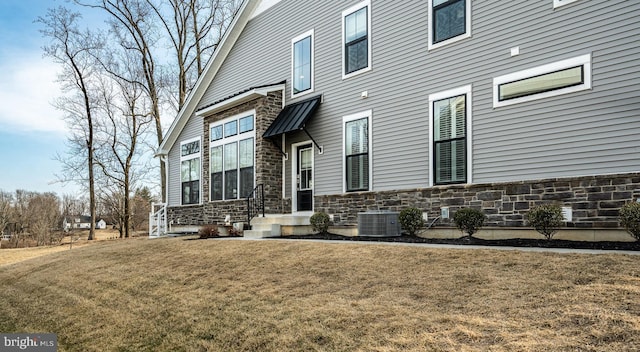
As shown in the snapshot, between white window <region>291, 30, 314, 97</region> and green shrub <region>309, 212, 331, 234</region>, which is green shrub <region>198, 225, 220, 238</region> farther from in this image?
white window <region>291, 30, 314, 97</region>

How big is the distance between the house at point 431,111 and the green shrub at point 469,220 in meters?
0.32

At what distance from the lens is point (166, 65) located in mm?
28047

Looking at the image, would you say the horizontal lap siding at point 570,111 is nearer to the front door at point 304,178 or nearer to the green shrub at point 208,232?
the front door at point 304,178

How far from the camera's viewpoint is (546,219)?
7531 mm

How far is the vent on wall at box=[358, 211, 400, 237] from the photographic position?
9945 millimetres

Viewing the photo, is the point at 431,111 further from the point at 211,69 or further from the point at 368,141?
the point at 211,69

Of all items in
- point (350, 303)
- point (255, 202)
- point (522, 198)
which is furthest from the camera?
point (255, 202)

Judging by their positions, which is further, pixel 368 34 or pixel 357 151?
pixel 357 151

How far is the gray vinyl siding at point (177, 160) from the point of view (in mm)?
19016

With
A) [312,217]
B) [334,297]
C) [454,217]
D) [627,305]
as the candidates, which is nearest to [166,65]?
[312,217]

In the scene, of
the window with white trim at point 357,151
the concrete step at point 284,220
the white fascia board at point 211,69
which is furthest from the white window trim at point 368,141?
the white fascia board at point 211,69

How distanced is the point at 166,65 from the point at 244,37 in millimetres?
13270

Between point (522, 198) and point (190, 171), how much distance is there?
1398 cm

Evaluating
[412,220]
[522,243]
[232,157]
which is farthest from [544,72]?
[232,157]
